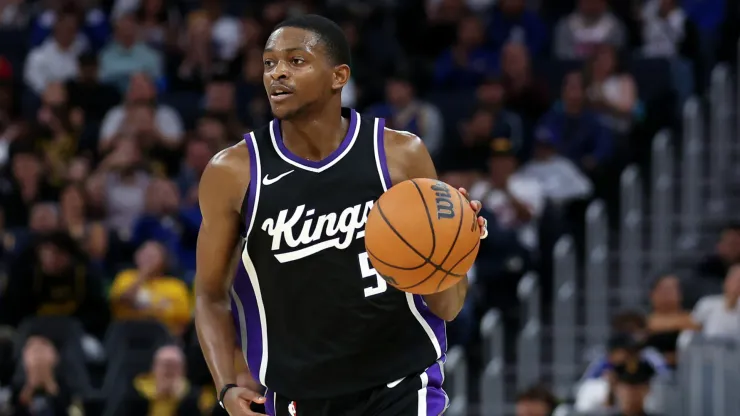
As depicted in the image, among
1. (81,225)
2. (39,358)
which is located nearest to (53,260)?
(81,225)

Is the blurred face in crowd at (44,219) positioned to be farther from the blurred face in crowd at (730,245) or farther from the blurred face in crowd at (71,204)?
the blurred face in crowd at (730,245)

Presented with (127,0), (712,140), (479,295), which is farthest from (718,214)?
(127,0)

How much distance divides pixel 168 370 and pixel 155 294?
1595 millimetres

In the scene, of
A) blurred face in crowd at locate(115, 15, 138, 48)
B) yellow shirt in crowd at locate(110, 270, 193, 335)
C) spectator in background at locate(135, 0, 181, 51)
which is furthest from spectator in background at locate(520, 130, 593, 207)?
spectator in background at locate(135, 0, 181, 51)

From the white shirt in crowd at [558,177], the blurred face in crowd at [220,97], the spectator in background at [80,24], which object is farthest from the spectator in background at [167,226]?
the spectator in background at [80,24]

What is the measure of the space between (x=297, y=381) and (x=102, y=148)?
343 inches

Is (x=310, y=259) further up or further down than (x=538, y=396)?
further up

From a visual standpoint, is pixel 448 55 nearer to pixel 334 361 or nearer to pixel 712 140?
pixel 712 140

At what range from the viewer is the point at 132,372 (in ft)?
35.1

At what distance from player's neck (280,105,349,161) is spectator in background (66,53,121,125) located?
948 centimetres

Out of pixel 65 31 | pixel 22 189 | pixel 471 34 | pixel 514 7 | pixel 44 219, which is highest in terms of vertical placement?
pixel 65 31

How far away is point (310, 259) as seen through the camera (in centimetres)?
506

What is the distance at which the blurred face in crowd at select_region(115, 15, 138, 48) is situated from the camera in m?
14.8

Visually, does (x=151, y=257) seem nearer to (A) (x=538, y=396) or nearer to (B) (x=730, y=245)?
(A) (x=538, y=396)
